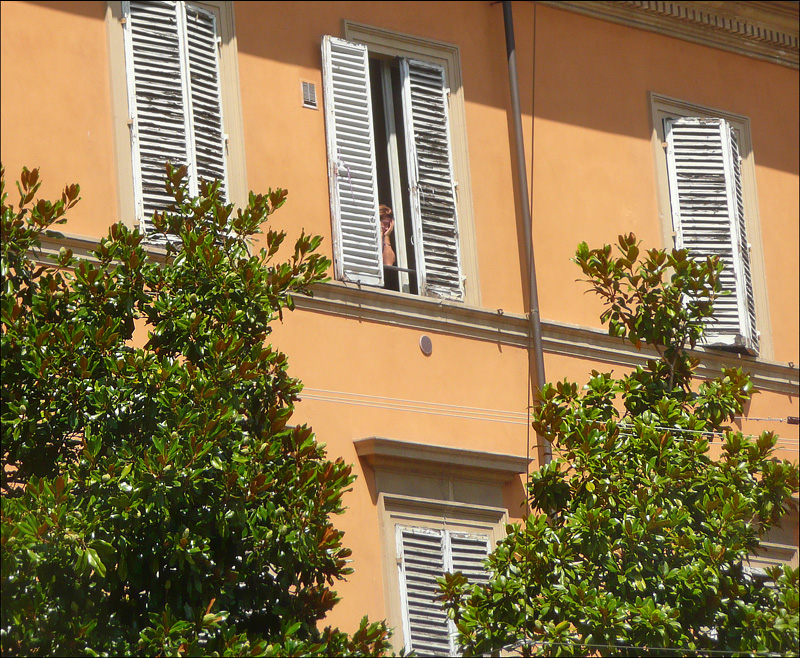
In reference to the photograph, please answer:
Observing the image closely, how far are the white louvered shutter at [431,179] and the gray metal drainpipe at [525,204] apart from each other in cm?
63

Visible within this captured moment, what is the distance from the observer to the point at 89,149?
13.5m

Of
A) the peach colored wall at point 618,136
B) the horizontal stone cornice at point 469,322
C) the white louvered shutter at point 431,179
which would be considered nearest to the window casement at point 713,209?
the peach colored wall at point 618,136

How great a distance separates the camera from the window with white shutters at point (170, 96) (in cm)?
1374

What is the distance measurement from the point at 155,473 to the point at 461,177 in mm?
6671

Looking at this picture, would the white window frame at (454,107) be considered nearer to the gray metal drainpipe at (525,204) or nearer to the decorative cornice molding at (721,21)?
the gray metal drainpipe at (525,204)

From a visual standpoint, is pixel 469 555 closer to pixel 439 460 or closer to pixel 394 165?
pixel 439 460

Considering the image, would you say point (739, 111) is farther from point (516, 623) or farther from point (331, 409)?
point (516, 623)

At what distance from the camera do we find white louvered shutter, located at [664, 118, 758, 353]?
16719 millimetres


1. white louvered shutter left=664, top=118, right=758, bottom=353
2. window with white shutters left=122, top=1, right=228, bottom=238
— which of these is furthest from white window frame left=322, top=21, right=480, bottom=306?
white louvered shutter left=664, top=118, right=758, bottom=353

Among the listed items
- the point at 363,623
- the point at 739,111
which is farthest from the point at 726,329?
the point at 363,623

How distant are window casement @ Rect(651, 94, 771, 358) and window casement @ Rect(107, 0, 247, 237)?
14.4 feet

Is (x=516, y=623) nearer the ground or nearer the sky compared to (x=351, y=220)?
nearer the ground

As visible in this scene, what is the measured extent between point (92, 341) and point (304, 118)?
520cm

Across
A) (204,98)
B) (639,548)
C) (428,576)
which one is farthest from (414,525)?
(204,98)
